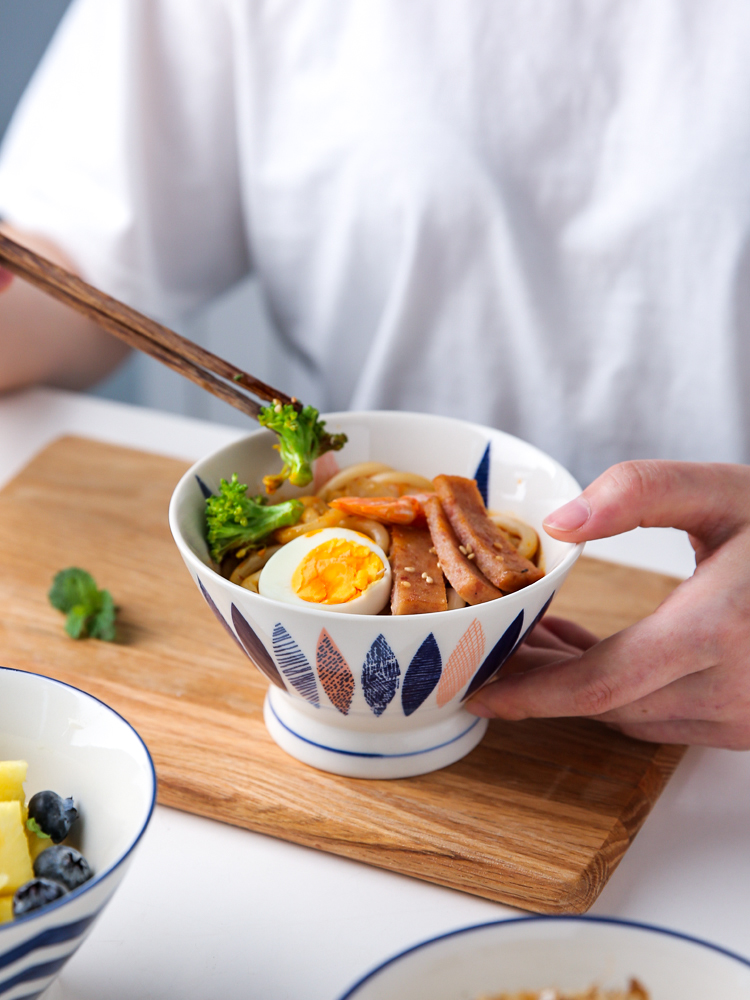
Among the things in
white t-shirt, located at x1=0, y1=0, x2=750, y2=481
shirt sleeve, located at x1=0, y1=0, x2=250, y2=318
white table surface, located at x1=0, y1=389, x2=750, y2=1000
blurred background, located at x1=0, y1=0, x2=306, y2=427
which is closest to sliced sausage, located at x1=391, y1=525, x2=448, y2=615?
white table surface, located at x1=0, y1=389, x2=750, y2=1000

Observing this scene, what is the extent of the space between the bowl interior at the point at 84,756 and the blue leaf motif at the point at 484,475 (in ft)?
1.90

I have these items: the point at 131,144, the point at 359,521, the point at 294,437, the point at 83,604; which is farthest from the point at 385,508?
the point at 131,144

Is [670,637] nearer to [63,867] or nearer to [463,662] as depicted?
[463,662]

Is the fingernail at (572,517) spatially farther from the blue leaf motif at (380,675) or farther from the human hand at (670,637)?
the blue leaf motif at (380,675)

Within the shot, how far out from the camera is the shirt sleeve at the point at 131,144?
6.46 feet

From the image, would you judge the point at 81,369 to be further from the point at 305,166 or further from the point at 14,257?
the point at 14,257

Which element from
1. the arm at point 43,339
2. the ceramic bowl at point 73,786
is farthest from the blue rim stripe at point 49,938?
the arm at point 43,339

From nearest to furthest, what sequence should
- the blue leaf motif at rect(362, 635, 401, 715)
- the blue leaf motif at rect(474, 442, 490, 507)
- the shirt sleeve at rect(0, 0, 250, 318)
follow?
the blue leaf motif at rect(362, 635, 401, 715), the blue leaf motif at rect(474, 442, 490, 507), the shirt sleeve at rect(0, 0, 250, 318)

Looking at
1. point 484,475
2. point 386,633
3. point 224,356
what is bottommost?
point 224,356

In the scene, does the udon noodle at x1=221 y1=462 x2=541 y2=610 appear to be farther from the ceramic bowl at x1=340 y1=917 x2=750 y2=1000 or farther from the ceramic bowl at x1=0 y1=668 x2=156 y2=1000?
the ceramic bowl at x1=340 y1=917 x2=750 y2=1000

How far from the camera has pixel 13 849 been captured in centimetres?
66

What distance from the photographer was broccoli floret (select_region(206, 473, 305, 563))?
1017mm

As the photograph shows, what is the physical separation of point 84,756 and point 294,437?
45 centimetres

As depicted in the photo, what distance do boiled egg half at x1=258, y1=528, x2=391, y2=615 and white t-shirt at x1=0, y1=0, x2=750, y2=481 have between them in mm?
980
